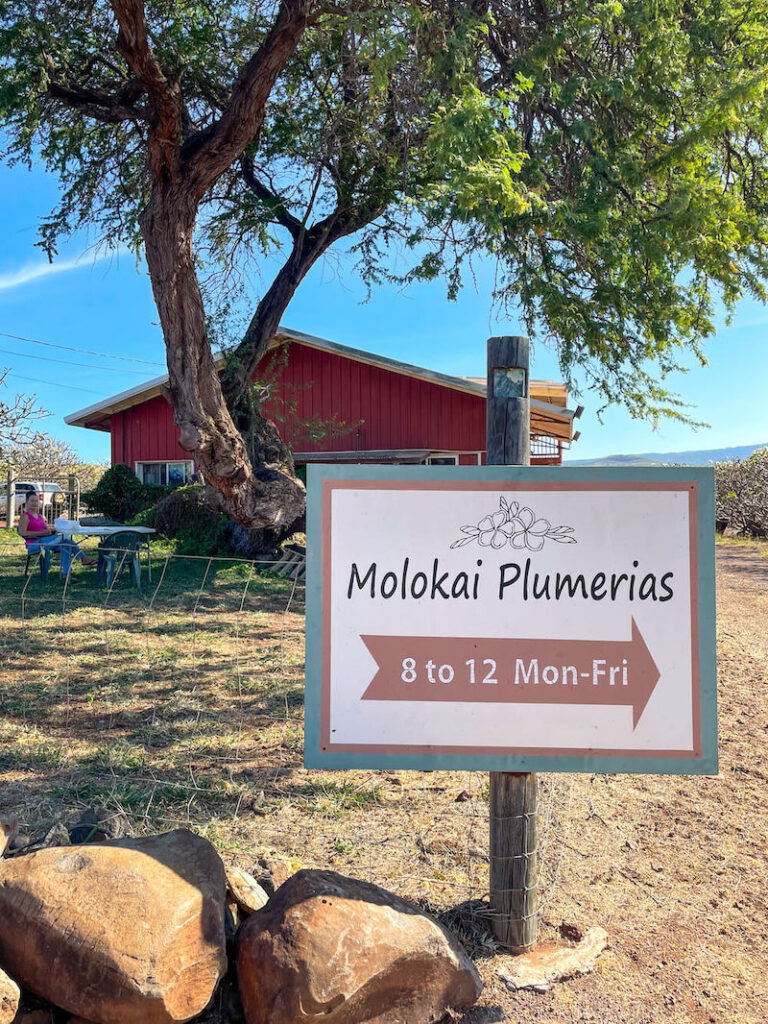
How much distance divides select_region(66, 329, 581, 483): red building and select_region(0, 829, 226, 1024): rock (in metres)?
14.2

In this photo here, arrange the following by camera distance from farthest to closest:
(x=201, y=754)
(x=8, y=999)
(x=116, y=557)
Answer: (x=116, y=557) < (x=201, y=754) < (x=8, y=999)

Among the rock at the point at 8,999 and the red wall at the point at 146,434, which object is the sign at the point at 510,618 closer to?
the rock at the point at 8,999

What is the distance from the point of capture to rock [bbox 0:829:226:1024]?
2.24 meters

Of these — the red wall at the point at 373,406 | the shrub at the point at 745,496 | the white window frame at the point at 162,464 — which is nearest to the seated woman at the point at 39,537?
the red wall at the point at 373,406

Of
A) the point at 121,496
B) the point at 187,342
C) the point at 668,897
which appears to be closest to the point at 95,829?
the point at 668,897

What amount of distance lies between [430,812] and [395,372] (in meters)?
15.1

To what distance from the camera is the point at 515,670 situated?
2.67 metres

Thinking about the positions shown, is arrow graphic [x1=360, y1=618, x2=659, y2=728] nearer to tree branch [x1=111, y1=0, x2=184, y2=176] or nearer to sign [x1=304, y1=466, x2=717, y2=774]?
sign [x1=304, y1=466, x2=717, y2=774]

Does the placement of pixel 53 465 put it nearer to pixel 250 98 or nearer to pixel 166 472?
pixel 166 472

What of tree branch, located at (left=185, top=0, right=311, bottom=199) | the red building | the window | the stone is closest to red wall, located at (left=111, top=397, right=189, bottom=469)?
the window

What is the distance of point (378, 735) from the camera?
8.70 ft

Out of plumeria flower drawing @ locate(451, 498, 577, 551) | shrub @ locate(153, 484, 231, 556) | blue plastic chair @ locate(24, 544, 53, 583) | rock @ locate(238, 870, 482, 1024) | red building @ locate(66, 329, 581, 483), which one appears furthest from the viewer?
red building @ locate(66, 329, 581, 483)

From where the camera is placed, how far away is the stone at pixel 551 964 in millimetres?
2664

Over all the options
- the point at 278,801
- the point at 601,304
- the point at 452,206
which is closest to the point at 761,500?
the point at 601,304
